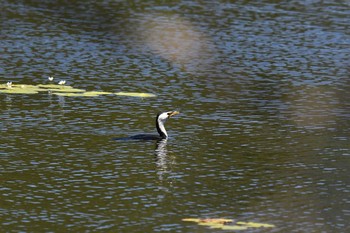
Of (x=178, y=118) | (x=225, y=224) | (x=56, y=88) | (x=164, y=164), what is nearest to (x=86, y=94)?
(x=56, y=88)

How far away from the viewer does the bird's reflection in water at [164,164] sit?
27.5 m

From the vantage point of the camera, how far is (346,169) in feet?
95.6

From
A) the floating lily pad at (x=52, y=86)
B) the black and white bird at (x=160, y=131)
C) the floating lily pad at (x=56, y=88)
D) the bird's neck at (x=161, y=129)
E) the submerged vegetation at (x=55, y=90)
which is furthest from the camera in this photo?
the floating lily pad at (x=52, y=86)

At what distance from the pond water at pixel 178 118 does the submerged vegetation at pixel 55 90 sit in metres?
0.52

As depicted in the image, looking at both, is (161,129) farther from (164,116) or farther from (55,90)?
(55,90)

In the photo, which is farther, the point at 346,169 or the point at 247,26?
the point at 247,26

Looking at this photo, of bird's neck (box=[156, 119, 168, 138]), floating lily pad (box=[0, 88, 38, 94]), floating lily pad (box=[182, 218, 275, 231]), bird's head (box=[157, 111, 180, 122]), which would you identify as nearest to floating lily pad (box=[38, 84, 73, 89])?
floating lily pad (box=[0, 88, 38, 94])

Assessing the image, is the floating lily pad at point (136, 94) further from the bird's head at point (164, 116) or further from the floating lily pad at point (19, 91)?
the bird's head at point (164, 116)

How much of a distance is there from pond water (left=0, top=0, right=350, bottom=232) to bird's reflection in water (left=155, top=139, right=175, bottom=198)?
0.16ft

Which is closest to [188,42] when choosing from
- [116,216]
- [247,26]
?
[247,26]

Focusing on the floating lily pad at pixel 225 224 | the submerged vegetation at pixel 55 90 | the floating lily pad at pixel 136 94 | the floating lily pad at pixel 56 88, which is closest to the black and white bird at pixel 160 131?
the floating lily pad at pixel 136 94

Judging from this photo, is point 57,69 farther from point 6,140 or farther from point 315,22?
point 315,22

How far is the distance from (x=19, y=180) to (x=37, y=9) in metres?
32.9

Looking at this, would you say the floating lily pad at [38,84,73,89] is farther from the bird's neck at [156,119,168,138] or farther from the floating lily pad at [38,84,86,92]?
the bird's neck at [156,119,168,138]
